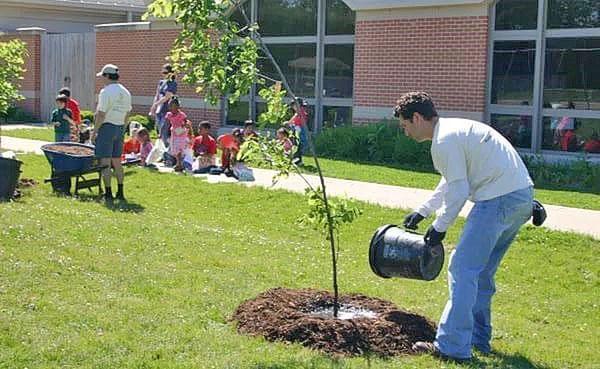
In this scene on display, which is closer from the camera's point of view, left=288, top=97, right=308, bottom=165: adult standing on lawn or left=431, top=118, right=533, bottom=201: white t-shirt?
left=431, top=118, right=533, bottom=201: white t-shirt

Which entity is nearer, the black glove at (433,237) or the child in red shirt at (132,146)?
the black glove at (433,237)

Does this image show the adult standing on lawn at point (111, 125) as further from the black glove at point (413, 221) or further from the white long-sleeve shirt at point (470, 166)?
the white long-sleeve shirt at point (470, 166)

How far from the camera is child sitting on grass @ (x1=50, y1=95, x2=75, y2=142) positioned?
14930mm

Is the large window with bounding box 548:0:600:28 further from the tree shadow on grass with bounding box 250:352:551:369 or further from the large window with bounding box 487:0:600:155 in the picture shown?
the tree shadow on grass with bounding box 250:352:551:369

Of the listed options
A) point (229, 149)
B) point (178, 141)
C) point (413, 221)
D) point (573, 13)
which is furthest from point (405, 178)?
point (413, 221)

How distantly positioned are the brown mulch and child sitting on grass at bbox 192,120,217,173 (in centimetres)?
298

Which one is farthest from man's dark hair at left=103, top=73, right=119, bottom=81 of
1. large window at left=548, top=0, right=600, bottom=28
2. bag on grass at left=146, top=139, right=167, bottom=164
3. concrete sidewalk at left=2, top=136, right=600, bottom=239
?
large window at left=548, top=0, right=600, bottom=28

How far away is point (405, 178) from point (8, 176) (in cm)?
635

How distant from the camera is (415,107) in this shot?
5.95 metres

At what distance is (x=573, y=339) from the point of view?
22.7ft

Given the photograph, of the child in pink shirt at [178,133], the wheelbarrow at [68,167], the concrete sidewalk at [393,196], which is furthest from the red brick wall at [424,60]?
the wheelbarrow at [68,167]

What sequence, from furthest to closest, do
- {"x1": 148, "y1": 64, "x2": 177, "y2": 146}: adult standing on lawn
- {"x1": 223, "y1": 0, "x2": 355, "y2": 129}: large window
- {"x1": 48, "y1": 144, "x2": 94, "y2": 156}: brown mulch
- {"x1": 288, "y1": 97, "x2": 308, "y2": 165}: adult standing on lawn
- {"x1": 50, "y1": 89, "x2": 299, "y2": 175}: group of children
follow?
{"x1": 223, "y1": 0, "x2": 355, "y2": 129}: large window → {"x1": 148, "y1": 64, "x2": 177, "y2": 146}: adult standing on lawn → {"x1": 50, "y1": 89, "x2": 299, "y2": 175}: group of children → {"x1": 48, "y1": 144, "x2": 94, "y2": 156}: brown mulch → {"x1": 288, "y1": 97, "x2": 308, "y2": 165}: adult standing on lawn

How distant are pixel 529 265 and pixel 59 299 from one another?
490cm

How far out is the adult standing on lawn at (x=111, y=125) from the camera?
39.7 ft
